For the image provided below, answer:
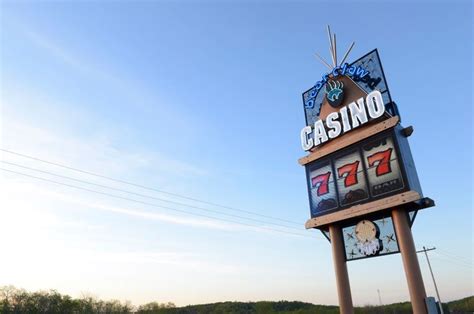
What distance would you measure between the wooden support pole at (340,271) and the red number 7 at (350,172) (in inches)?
88.6

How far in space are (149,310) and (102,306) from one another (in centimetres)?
1334

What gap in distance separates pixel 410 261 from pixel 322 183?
543cm

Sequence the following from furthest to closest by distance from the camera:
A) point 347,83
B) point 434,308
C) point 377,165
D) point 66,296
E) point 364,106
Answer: point 66,296 < point 347,83 < point 364,106 < point 377,165 < point 434,308

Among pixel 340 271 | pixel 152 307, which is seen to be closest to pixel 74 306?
pixel 152 307

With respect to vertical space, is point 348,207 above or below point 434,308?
above

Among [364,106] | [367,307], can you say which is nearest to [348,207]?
[364,106]

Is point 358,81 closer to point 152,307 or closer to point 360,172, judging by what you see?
point 360,172

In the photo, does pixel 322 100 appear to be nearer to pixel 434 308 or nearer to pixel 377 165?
pixel 377 165

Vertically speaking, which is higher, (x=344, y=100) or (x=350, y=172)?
(x=344, y=100)

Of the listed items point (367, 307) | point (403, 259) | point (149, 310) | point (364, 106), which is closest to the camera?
point (403, 259)

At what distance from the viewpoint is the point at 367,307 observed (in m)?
108

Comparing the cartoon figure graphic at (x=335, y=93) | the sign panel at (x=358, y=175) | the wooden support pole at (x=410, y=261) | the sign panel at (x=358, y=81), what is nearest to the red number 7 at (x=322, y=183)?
the sign panel at (x=358, y=175)

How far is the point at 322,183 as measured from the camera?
57.7ft

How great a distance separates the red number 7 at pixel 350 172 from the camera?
16.4 m
